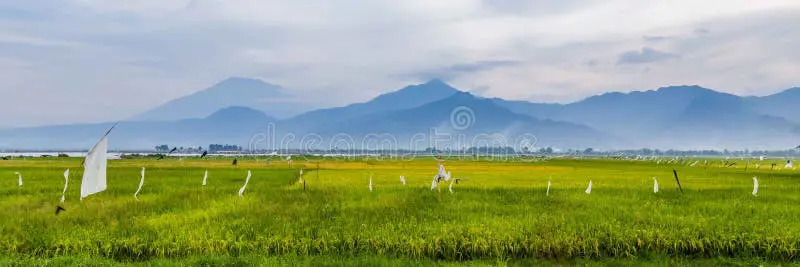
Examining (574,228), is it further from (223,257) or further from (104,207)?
(104,207)

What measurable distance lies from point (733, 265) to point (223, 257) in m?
9.65

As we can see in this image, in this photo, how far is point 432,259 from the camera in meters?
9.80

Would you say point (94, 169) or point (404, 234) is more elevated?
point (94, 169)

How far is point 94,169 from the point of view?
1102 centimetres

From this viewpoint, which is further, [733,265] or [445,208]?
[445,208]

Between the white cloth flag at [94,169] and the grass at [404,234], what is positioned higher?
the white cloth flag at [94,169]

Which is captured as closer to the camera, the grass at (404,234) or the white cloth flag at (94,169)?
the grass at (404,234)

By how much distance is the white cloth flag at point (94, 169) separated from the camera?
35.5ft

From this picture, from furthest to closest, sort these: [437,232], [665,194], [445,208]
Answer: [665,194] < [445,208] < [437,232]

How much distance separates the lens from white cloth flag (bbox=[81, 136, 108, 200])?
1082 centimetres

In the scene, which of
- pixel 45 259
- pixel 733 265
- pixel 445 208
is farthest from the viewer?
pixel 445 208

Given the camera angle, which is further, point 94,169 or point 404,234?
point 94,169

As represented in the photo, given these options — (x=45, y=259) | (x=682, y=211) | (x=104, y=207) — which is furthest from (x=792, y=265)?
(x=104, y=207)

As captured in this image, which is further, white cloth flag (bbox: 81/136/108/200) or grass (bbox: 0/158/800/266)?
white cloth flag (bbox: 81/136/108/200)
